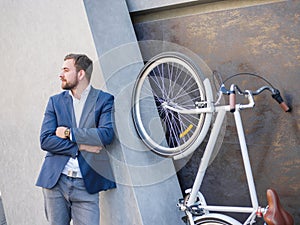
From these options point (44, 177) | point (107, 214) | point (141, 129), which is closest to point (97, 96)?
point (141, 129)

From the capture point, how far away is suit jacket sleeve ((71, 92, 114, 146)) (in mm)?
3664

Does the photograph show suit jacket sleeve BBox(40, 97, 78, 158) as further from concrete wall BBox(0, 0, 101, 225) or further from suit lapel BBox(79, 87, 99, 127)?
concrete wall BBox(0, 0, 101, 225)

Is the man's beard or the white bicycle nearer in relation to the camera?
the white bicycle

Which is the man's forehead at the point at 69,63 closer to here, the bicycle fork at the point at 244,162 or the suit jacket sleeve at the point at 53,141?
the suit jacket sleeve at the point at 53,141

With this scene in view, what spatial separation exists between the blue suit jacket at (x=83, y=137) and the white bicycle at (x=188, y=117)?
323 millimetres

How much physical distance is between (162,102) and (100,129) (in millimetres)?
618

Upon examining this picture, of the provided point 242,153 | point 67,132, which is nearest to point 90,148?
point 67,132

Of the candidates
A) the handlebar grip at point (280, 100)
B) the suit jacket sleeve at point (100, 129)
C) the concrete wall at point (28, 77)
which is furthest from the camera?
the concrete wall at point (28, 77)

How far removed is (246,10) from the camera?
3854 mm

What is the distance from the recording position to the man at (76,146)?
3680 mm

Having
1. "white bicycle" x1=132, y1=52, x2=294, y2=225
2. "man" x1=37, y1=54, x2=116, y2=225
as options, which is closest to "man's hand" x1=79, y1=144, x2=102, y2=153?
"man" x1=37, y1=54, x2=116, y2=225

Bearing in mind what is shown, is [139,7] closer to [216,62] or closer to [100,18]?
[100,18]

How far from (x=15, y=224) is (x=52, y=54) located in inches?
→ 64.1

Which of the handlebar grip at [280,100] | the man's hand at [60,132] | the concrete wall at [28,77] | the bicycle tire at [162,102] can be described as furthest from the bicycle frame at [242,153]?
the concrete wall at [28,77]
